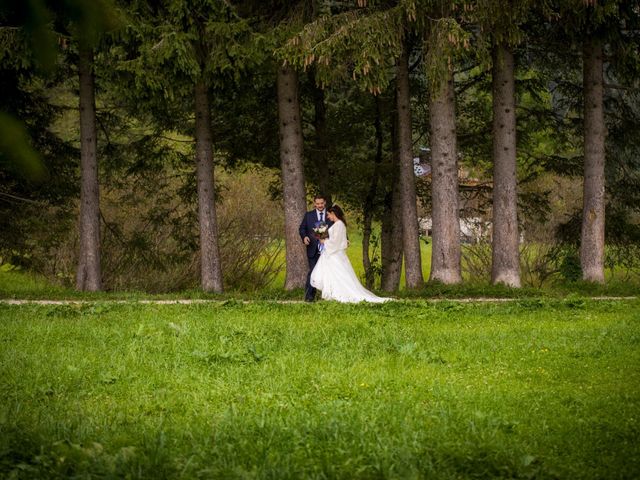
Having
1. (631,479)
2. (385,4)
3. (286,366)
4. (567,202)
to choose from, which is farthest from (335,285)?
(567,202)

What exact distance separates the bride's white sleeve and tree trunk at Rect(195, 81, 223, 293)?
4.72 m

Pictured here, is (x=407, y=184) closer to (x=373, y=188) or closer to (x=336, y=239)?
(x=336, y=239)

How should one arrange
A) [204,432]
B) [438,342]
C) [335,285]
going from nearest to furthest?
[204,432], [438,342], [335,285]

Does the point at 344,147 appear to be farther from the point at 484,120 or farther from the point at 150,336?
the point at 150,336

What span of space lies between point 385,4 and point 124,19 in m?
18.9

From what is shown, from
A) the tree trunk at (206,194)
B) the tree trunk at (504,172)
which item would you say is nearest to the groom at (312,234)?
the tree trunk at (206,194)

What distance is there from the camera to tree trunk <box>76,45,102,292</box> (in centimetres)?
2266

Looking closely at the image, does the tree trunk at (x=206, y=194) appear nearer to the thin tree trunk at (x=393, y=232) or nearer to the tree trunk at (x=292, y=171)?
the tree trunk at (x=292, y=171)

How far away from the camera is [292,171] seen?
22.2m

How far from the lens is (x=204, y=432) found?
750cm

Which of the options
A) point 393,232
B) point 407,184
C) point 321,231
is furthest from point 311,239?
point 393,232

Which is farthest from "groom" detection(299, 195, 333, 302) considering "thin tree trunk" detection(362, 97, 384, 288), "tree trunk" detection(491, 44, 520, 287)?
"thin tree trunk" detection(362, 97, 384, 288)

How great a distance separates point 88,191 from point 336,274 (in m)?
6.84

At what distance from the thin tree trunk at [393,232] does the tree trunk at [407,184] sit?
12.9 feet
